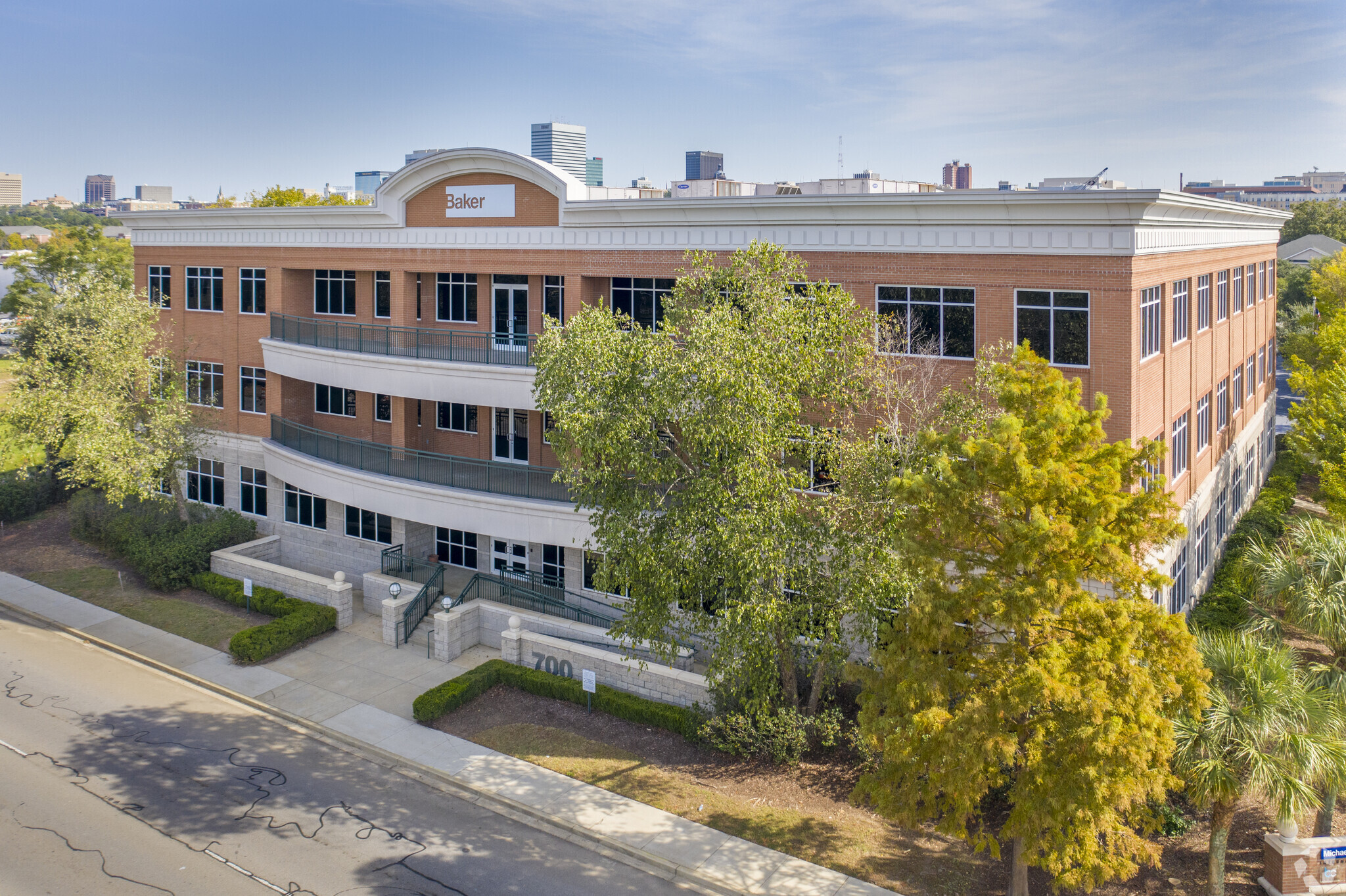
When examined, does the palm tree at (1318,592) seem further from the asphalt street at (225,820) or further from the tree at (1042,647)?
the asphalt street at (225,820)

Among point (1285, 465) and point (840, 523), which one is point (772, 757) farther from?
point (1285, 465)

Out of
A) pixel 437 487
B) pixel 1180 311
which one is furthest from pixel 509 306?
pixel 1180 311

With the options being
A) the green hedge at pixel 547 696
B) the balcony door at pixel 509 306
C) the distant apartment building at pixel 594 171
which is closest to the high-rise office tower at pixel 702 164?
the distant apartment building at pixel 594 171

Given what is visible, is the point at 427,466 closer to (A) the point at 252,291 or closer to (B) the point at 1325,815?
(A) the point at 252,291

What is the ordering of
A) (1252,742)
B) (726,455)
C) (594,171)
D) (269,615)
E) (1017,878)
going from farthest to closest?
(594,171) → (269,615) → (726,455) → (1017,878) → (1252,742)

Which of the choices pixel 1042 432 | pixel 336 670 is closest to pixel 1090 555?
pixel 1042 432

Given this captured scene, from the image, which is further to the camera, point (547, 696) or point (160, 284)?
point (160, 284)
